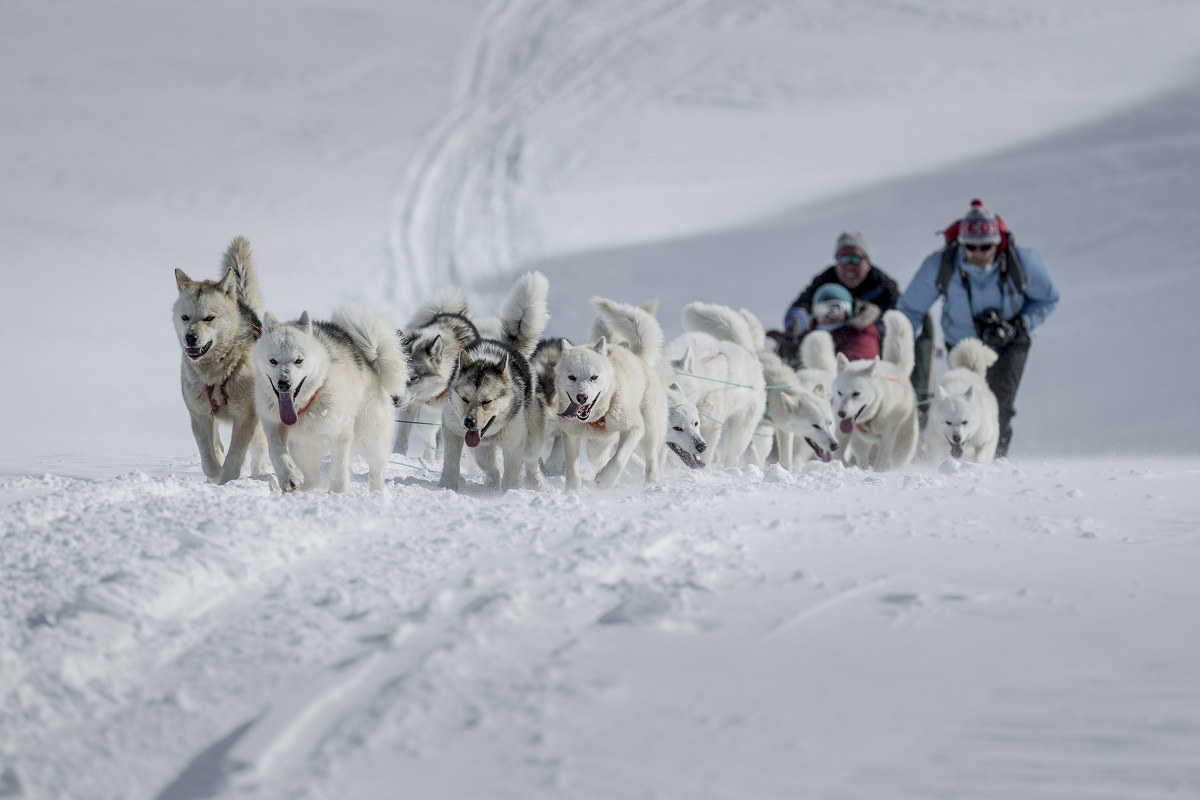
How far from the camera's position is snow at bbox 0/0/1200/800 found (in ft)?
7.17

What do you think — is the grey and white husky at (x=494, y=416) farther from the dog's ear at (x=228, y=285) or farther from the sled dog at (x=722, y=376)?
the sled dog at (x=722, y=376)

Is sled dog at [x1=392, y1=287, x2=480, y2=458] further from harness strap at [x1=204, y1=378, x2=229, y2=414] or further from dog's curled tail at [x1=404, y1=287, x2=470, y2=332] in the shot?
harness strap at [x1=204, y1=378, x2=229, y2=414]

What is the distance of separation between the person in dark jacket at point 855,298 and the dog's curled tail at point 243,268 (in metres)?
3.64

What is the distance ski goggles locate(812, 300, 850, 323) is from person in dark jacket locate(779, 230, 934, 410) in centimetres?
11

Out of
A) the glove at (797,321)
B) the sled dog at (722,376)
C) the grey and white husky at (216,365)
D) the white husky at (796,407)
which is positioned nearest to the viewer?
the grey and white husky at (216,365)

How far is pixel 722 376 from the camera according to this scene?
6113 millimetres

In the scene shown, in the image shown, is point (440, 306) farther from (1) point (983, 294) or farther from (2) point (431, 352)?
(1) point (983, 294)

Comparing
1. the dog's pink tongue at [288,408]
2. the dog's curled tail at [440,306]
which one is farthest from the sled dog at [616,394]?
the dog's curled tail at [440,306]

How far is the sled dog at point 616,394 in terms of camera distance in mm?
4684

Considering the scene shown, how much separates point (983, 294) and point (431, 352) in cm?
325

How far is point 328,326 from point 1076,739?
3.20 m

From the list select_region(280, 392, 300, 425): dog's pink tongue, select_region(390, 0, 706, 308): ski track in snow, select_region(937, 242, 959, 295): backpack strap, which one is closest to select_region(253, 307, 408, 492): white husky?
select_region(280, 392, 300, 425): dog's pink tongue

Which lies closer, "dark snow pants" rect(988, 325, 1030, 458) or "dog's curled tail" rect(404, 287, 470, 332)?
"dog's curled tail" rect(404, 287, 470, 332)

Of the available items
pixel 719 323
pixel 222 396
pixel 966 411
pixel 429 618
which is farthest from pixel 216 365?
pixel 966 411
